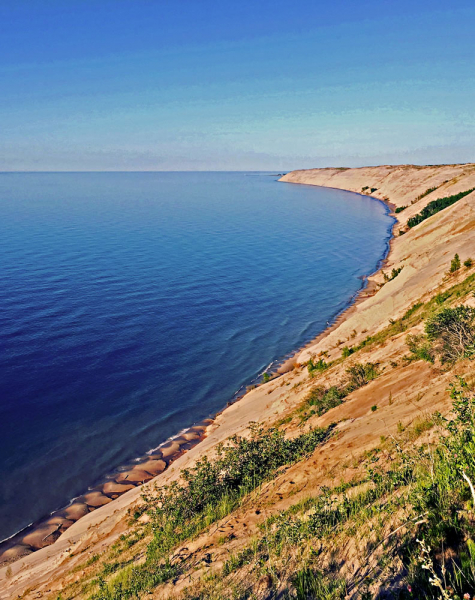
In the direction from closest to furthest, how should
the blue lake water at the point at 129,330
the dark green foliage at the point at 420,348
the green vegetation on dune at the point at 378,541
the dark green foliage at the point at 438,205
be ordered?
the green vegetation on dune at the point at 378,541
the dark green foliage at the point at 420,348
the blue lake water at the point at 129,330
the dark green foliage at the point at 438,205

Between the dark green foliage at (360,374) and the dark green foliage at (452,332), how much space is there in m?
2.45

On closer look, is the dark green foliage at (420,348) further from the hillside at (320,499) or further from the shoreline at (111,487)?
the shoreline at (111,487)

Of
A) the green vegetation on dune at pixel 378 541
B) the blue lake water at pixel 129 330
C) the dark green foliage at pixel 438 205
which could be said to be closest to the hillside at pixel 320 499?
the green vegetation on dune at pixel 378 541

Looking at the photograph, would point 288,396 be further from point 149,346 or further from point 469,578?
point 469,578

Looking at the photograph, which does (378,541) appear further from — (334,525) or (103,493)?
(103,493)

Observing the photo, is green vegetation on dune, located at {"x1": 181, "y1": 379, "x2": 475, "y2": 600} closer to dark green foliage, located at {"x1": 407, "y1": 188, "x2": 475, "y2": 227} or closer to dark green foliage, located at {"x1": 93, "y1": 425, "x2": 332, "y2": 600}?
dark green foliage, located at {"x1": 93, "y1": 425, "x2": 332, "y2": 600}

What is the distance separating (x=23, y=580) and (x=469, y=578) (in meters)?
11.4

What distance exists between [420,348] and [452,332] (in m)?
1.59

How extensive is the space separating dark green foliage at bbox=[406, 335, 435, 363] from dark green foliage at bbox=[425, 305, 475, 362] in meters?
0.25

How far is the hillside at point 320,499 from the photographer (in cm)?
504

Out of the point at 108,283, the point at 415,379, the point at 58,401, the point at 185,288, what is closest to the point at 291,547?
the point at 415,379

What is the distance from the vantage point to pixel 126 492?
564 inches

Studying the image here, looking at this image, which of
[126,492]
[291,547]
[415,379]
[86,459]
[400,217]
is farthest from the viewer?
[400,217]

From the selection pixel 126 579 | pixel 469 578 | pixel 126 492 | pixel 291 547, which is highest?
pixel 469 578
